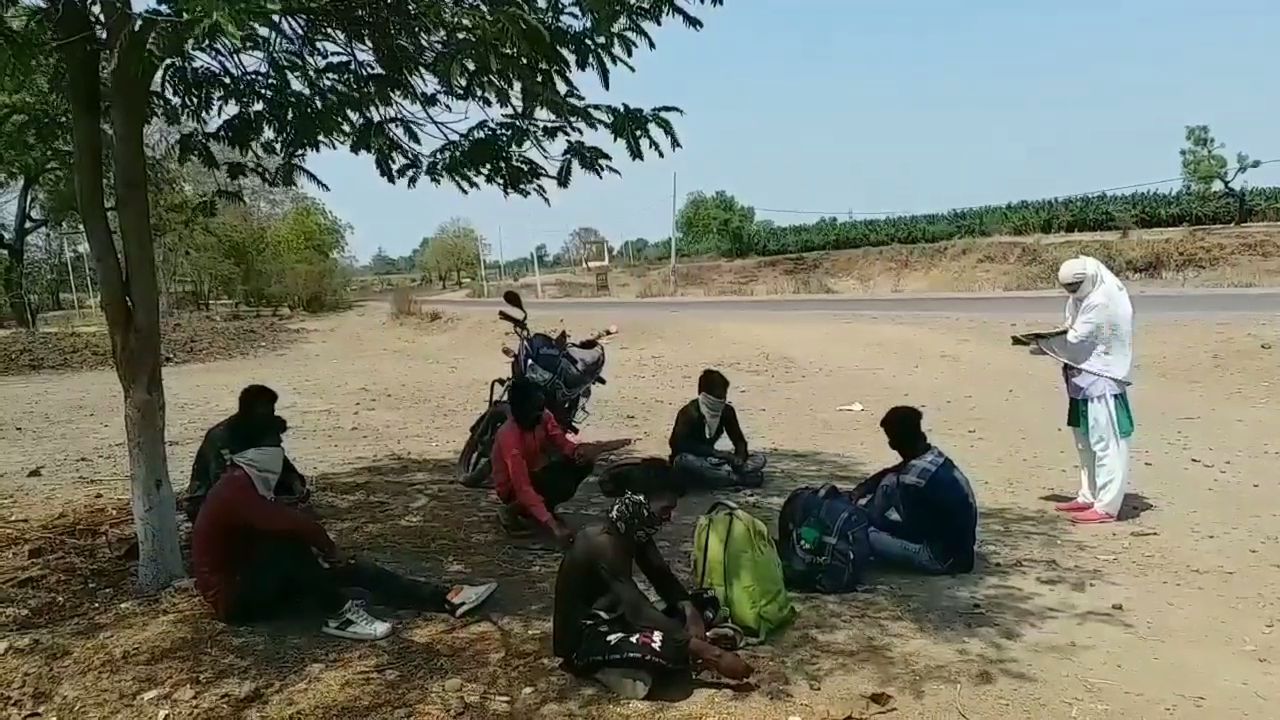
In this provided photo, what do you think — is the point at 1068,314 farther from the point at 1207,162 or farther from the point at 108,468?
the point at 1207,162

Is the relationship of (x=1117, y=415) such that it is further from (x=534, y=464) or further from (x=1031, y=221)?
(x=1031, y=221)

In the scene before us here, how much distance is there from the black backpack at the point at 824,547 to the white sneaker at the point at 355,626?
78.0 inches

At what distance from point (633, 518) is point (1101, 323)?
3795 millimetres

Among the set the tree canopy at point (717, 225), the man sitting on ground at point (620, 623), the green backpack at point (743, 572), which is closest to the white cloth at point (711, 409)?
the green backpack at point (743, 572)

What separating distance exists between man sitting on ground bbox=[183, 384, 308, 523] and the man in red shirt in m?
1.18

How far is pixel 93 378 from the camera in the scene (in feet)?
57.0

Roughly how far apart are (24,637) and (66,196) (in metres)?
3.88

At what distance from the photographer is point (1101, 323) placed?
6270 millimetres

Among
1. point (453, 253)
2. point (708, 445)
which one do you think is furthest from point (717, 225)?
point (708, 445)

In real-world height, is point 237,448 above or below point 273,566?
above

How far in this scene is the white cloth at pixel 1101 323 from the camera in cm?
627

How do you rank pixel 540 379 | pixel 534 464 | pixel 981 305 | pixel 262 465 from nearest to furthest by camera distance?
1. pixel 262 465
2. pixel 534 464
3. pixel 540 379
4. pixel 981 305

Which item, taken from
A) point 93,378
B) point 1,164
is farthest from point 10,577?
point 93,378

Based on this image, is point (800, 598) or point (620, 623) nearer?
point (620, 623)
